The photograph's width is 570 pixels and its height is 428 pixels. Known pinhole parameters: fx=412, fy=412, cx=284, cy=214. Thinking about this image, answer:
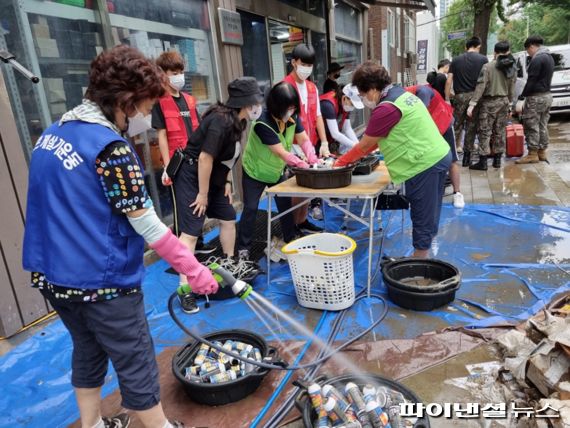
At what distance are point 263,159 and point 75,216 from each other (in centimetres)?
228

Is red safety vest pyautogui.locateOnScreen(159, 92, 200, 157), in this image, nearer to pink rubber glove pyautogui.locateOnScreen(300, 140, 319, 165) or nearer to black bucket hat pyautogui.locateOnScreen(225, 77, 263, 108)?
black bucket hat pyautogui.locateOnScreen(225, 77, 263, 108)

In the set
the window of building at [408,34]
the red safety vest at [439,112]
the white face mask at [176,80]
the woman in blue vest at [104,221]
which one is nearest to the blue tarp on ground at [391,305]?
the woman in blue vest at [104,221]

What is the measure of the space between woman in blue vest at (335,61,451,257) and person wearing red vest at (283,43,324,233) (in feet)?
3.55

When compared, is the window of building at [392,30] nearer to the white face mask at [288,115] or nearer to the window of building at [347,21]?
the window of building at [347,21]

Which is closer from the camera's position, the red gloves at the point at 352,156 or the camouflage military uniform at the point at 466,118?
the red gloves at the point at 352,156

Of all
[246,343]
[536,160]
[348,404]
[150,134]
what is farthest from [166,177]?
[536,160]

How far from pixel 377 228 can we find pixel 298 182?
1.66 m

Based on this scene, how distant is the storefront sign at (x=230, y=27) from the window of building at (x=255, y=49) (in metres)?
0.41

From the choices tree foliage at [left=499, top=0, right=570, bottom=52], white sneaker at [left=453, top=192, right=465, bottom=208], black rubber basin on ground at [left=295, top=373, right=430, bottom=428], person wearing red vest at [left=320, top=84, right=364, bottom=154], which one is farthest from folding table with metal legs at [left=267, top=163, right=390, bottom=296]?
tree foliage at [left=499, top=0, right=570, bottom=52]

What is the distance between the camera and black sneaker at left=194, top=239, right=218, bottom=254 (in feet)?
13.7

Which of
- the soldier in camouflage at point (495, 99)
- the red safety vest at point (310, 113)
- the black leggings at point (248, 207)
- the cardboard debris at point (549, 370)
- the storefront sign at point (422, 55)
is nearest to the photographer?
the cardboard debris at point (549, 370)

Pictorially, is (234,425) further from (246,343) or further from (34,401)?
(34,401)

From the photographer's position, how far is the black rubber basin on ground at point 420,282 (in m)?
2.90

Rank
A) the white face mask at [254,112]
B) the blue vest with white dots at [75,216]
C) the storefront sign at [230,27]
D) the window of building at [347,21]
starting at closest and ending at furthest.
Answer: the blue vest with white dots at [75,216] < the white face mask at [254,112] < the storefront sign at [230,27] < the window of building at [347,21]
